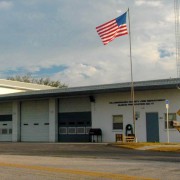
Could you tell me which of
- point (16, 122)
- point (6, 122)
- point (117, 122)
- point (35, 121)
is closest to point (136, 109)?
point (117, 122)

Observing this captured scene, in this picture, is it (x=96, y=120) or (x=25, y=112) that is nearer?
(x=96, y=120)

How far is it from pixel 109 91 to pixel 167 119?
5.99 meters

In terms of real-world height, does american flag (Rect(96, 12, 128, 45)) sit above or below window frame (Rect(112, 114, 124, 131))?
above

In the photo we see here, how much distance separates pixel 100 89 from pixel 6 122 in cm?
1406

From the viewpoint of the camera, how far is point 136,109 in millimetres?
32188

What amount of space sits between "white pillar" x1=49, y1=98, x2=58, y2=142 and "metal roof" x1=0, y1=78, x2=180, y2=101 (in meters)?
1.01

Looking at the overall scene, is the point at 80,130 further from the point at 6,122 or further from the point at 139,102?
the point at 6,122

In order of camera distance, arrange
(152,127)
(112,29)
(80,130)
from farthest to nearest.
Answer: (80,130) < (152,127) < (112,29)

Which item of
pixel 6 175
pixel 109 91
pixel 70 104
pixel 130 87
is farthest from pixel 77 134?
pixel 6 175

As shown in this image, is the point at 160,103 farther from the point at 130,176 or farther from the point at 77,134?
the point at 130,176

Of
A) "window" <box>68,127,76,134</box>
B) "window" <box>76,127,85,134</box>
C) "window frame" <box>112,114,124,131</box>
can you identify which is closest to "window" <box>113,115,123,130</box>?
"window frame" <box>112,114,124,131</box>

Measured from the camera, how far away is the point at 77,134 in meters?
36.3

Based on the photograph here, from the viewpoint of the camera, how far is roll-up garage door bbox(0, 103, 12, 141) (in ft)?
135

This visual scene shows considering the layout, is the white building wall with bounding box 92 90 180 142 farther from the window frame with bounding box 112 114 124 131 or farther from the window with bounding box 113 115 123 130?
the window with bounding box 113 115 123 130
